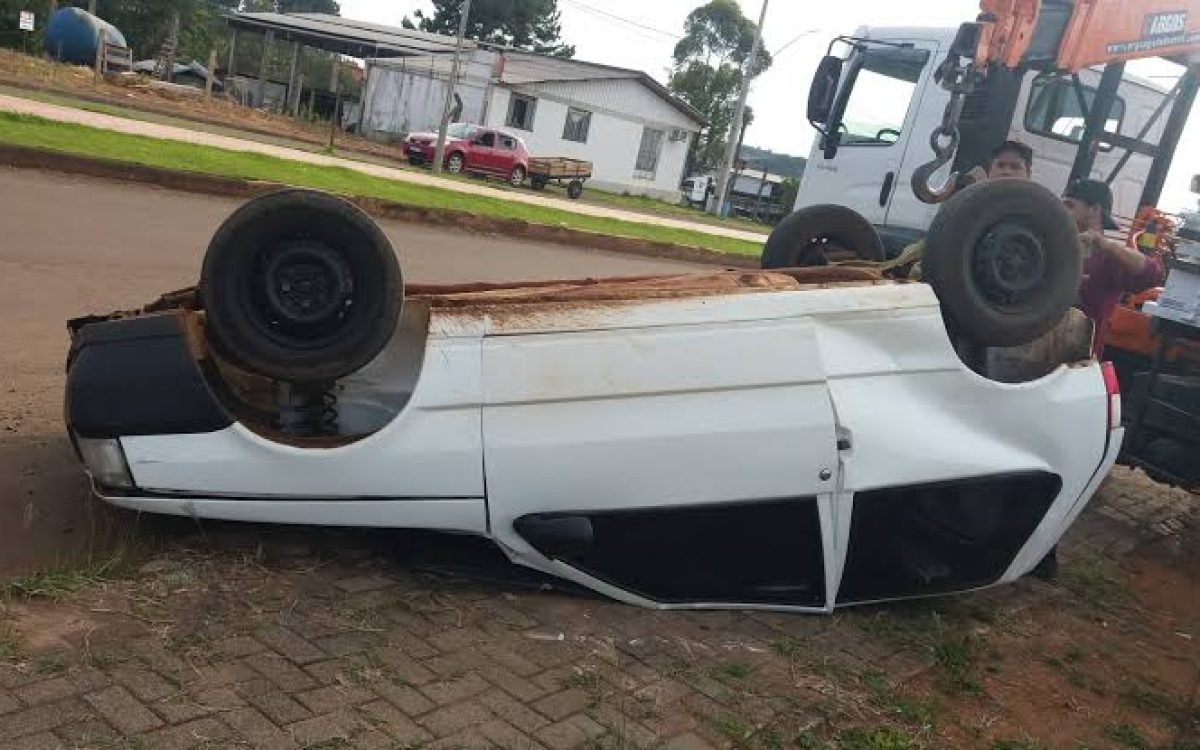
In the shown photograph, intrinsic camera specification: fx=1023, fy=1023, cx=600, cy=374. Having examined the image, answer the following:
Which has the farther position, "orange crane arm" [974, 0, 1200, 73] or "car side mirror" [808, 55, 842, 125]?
"car side mirror" [808, 55, 842, 125]

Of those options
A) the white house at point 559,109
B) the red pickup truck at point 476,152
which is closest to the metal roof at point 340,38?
the white house at point 559,109

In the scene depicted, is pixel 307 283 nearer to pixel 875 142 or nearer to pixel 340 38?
pixel 875 142

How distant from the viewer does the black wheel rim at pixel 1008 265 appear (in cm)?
346

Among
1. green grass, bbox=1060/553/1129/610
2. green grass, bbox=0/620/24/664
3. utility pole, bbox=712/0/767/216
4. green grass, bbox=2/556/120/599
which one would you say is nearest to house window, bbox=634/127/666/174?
utility pole, bbox=712/0/767/216

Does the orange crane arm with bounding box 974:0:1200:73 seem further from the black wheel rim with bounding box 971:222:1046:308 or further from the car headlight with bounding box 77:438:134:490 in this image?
the car headlight with bounding box 77:438:134:490

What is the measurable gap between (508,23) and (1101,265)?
68691 mm

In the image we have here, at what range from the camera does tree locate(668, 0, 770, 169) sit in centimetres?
6462

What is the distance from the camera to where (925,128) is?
25.4ft

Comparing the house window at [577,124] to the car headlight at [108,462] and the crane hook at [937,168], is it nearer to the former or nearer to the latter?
A: the crane hook at [937,168]

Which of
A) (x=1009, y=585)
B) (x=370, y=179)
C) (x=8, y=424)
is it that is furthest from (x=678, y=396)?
(x=370, y=179)

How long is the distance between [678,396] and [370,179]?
15.0 meters

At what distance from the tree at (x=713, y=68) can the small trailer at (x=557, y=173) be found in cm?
2952

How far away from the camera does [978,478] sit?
340 cm

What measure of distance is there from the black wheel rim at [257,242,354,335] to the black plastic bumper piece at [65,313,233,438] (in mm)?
300
